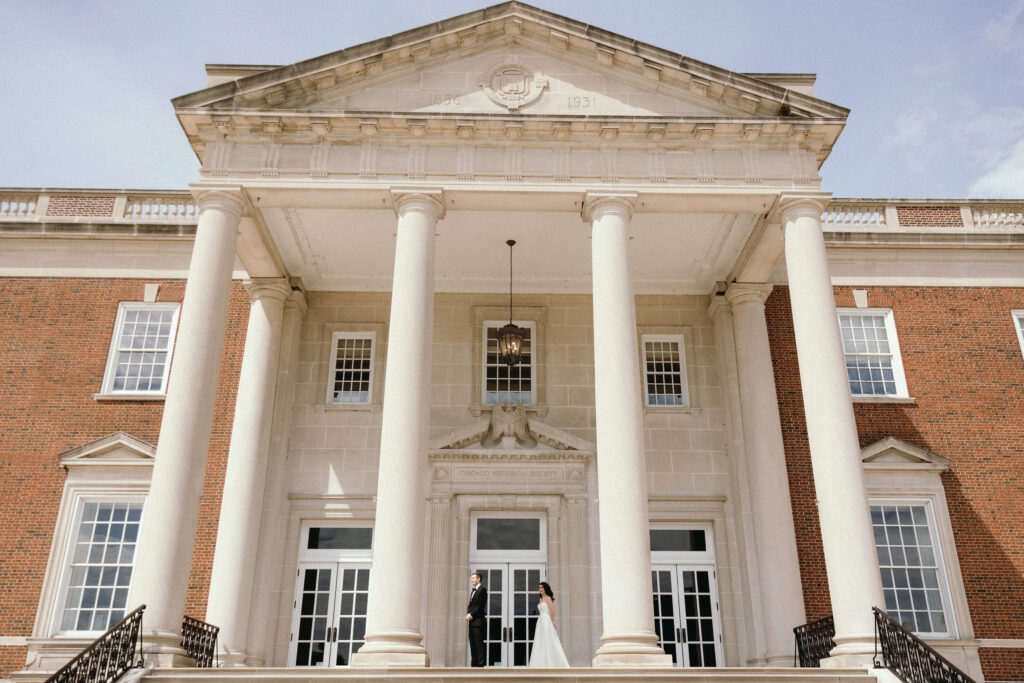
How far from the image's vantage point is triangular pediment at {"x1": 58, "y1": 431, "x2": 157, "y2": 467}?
18.5 metres

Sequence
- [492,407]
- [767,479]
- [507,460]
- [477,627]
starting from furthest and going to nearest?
[492,407] < [507,460] < [767,479] < [477,627]

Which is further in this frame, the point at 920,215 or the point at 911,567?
the point at 920,215

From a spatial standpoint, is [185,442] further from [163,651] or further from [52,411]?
[52,411]

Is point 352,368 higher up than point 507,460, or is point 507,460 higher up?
point 352,368

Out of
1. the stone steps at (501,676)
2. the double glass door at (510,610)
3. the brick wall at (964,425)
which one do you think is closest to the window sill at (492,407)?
the double glass door at (510,610)

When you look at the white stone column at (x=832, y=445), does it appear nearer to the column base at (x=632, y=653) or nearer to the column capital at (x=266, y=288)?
the column base at (x=632, y=653)

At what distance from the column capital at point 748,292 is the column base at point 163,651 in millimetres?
13230

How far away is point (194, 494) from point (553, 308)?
9.56 m

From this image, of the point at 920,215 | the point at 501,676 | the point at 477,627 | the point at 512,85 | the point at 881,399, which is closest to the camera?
the point at 501,676

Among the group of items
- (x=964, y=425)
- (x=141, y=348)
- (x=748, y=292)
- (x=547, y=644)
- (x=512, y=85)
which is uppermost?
(x=512, y=85)

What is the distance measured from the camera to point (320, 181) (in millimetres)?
16125

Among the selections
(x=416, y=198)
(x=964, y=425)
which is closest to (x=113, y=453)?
(x=416, y=198)

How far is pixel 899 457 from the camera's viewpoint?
19031 millimetres

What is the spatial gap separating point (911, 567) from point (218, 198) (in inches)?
618
